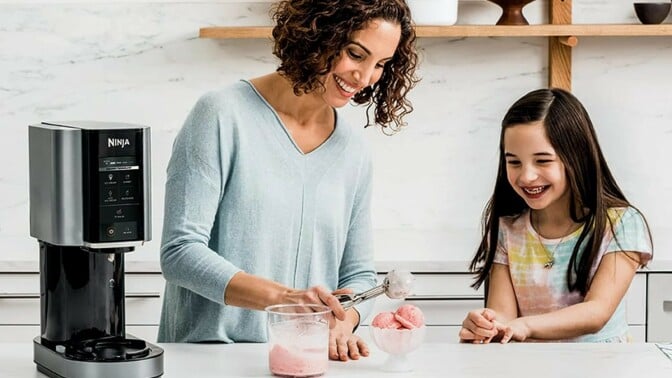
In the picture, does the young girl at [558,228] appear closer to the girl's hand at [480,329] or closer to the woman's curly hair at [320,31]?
the girl's hand at [480,329]

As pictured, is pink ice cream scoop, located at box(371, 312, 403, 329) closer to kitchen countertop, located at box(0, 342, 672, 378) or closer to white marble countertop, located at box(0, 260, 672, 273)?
kitchen countertop, located at box(0, 342, 672, 378)

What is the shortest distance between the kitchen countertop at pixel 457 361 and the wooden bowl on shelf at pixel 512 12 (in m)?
1.67

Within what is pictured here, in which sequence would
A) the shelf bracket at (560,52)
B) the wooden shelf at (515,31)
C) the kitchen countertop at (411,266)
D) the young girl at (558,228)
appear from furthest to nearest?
1. the shelf bracket at (560,52)
2. the wooden shelf at (515,31)
3. the kitchen countertop at (411,266)
4. the young girl at (558,228)

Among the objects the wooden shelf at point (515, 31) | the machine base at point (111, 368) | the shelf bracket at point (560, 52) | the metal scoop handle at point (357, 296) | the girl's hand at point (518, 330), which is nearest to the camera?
the machine base at point (111, 368)

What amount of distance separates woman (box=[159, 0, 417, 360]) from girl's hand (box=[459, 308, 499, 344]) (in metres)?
0.22

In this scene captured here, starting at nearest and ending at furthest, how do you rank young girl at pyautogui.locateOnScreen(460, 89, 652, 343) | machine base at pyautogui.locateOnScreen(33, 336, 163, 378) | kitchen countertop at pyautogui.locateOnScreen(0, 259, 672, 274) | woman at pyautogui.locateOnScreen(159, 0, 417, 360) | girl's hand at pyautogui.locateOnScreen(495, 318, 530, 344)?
machine base at pyautogui.locateOnScreen(33, 336, 163, 378), woman at pyautogui.locateOnScreen(159, 0, 417, 360), girl's hand at pyautogui.locateOnScreen(495, 318, 530, 344), young girl at pyautogui.locateOnScreen(460, 89, 652, 343), kitchen countertop at pyautogui.locateOnScreen(0, 259, 672, 274)

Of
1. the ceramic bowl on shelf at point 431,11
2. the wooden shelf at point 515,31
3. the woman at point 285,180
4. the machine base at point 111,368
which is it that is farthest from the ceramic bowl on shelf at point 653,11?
the machine base at point 111,368

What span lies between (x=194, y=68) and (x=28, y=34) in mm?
559

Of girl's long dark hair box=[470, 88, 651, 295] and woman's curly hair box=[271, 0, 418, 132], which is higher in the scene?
woman's curly hair box=[271, 0, 418, 132]

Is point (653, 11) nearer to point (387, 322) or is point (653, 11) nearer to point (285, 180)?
point (285, 180)

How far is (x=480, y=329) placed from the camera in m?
2.08

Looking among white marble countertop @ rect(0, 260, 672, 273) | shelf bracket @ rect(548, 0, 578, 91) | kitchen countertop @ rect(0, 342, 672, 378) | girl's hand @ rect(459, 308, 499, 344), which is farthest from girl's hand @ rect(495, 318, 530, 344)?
shelf bracket @ rect(548, 0, 578, 91)

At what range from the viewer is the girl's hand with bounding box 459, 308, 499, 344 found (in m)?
2.07

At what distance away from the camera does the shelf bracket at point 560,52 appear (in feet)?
12.0
